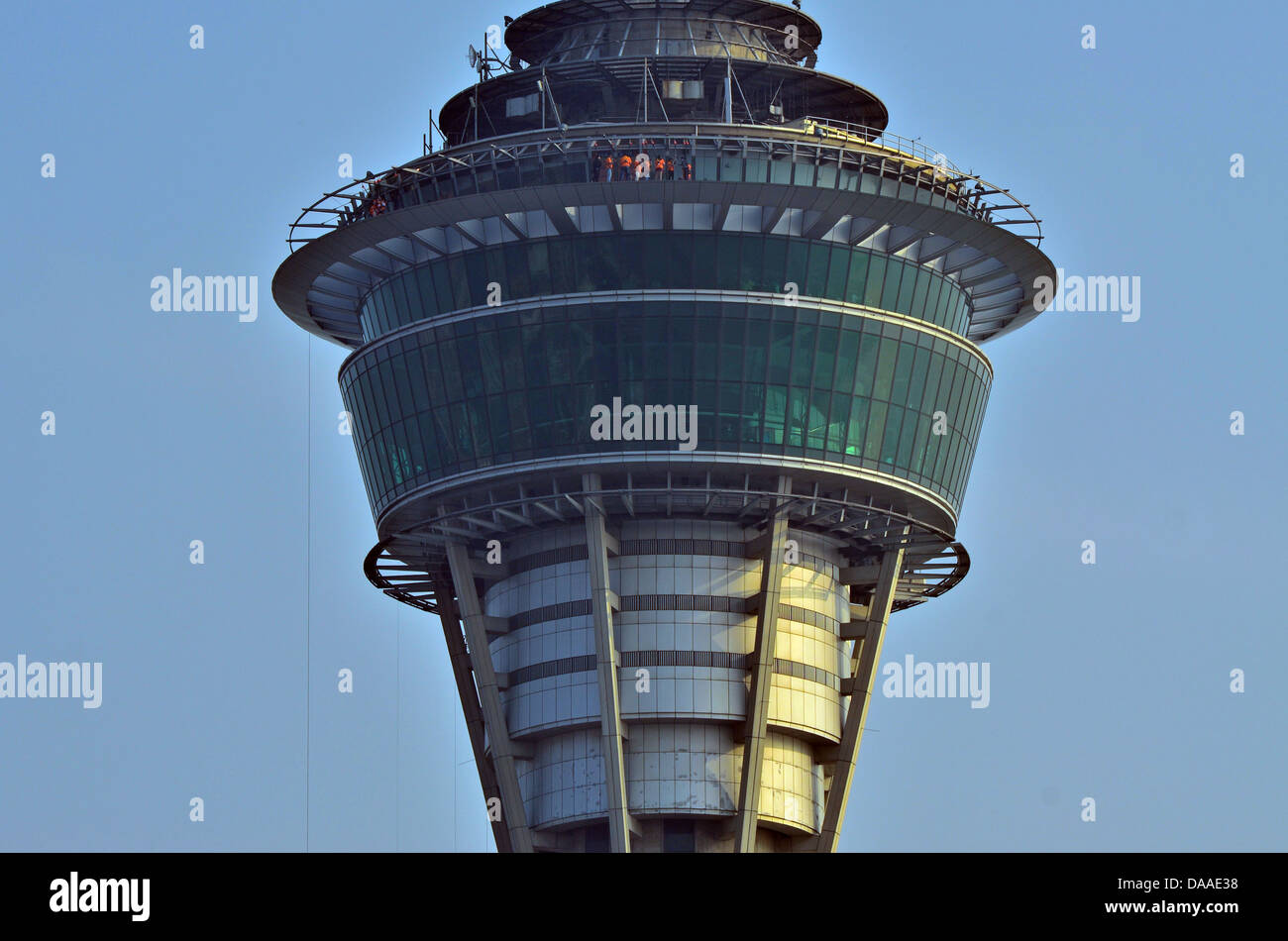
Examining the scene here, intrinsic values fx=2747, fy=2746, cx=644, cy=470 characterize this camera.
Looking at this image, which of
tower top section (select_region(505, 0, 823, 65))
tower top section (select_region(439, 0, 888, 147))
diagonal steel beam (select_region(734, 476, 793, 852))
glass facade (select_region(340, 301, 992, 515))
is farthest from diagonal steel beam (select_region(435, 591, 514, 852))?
tower top section (select_region(505, 0, 823, 65))

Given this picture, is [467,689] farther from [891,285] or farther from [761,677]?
[891,285]

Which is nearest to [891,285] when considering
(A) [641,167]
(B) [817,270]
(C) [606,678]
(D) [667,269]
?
(B) [817,270]

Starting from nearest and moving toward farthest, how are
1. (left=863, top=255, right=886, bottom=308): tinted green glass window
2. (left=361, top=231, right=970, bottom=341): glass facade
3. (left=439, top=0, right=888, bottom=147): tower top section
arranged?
(left=361, top=231, right=970, bottom=341): glass facade → (left=863, top=255, right=886, bottom=308): tinted green glass window → (left=439, top=0, right=888, bottom=147): tower top section

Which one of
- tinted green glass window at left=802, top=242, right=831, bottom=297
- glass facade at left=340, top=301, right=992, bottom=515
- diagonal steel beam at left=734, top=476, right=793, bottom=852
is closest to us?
glass facade at left=340, top=301, right=992, bottom=515

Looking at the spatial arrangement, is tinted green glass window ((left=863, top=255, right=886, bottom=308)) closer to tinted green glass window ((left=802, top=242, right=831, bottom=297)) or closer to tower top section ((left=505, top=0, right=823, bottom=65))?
tinted green glass window ((left=802, top=242, right=831, bottom=297))

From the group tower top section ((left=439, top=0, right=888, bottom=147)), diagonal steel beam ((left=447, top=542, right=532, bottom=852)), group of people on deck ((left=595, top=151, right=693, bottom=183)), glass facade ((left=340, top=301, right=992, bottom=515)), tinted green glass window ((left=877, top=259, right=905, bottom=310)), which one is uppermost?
→ tower top section ((left=439, top=0, right=888, bottom=147))

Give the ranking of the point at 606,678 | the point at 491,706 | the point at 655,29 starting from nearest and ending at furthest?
the point at 606,678 < the point at 491,706 < the point at 655,29
